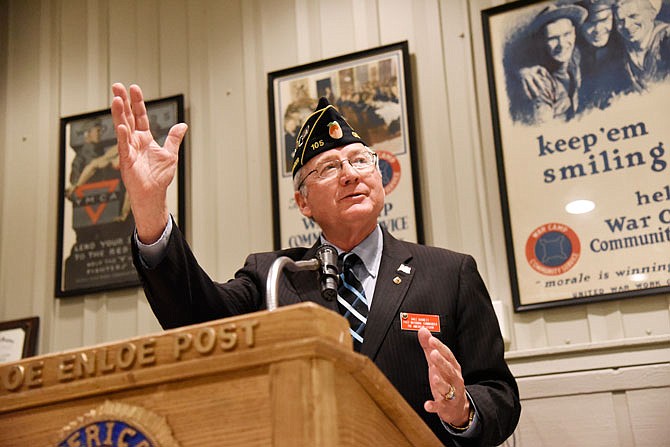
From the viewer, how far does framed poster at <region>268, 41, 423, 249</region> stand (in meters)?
3.12

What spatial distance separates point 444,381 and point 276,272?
1.08 ft

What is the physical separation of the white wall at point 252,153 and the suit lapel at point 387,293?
2.80ft

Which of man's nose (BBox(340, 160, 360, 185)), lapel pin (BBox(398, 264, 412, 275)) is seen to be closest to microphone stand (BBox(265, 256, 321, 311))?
lapel pin (BBox(398, 264, 412, 275))

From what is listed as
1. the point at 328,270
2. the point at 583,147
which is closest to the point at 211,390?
the point at 328,270

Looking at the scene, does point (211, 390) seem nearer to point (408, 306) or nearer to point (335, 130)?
point (408, 306)

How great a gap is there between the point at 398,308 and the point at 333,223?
377 millimetres

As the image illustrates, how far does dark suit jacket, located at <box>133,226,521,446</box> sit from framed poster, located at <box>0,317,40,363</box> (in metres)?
1.68

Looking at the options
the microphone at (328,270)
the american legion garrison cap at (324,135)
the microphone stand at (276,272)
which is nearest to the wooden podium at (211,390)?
the microphone stand at (276,272)

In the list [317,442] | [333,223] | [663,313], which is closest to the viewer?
[317,442]

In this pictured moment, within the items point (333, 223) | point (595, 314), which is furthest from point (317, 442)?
point (595, 314)

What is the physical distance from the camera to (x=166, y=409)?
1.04m

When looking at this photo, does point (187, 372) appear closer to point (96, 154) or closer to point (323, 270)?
point (323, 270)

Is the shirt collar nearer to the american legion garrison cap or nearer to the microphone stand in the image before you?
the american legion garrison cap

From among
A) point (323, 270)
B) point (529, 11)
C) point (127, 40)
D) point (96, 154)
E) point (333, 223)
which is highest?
point (127, 40)
